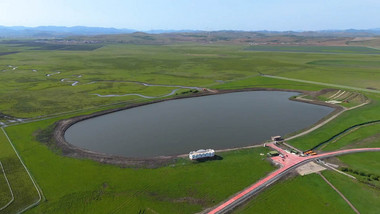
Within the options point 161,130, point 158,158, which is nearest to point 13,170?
point 158,158

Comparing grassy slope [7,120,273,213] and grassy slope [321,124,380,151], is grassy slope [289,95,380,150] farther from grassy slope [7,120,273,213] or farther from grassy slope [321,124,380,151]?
grassy slope [7,120,273,213]

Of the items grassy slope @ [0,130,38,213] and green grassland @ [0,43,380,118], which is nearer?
grassy slope @ [0,130,38,213]

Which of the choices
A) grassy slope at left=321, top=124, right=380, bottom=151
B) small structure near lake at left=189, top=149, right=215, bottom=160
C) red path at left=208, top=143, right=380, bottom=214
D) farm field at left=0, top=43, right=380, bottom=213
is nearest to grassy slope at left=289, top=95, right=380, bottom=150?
farm field at left=0, top=43, right=380, bottom=213

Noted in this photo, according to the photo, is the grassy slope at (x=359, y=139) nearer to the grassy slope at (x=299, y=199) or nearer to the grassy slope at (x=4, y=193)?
the grassy slope at (x=299, y=199)

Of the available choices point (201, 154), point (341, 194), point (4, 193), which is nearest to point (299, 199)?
point (341, 194)

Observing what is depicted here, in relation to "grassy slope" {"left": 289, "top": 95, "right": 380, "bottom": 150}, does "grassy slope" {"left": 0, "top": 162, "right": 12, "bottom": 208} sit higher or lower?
lower

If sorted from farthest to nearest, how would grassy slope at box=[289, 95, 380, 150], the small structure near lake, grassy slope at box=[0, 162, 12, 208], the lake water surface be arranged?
the lake water surface, grassy slope at box=[289, 95, 380, 150], the small structure near lake, grassy slope at box=[0, 162, 12, 208]

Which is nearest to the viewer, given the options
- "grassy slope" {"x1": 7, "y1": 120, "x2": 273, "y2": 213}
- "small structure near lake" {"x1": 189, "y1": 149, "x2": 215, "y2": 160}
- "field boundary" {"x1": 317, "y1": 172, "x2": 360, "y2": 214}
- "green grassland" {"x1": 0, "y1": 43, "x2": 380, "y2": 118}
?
"field boundary" {"x1": 317, "y1": 172, "x2": 360, "y2": 214}

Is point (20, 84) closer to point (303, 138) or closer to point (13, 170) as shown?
point (13, 170)
